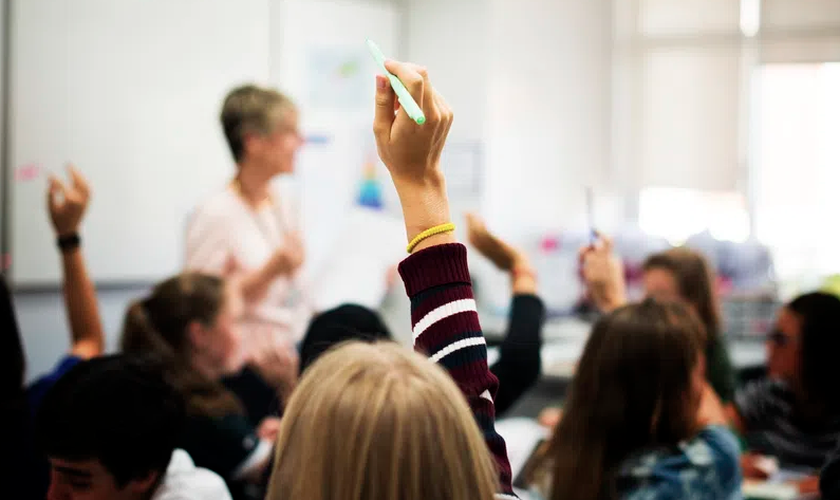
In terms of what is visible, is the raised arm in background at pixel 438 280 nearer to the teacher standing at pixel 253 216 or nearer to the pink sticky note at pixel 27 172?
the teacher standing at pixel 253 216

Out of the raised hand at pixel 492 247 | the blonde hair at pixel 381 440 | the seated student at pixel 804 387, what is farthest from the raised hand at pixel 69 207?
the seated student at pixel 804 387

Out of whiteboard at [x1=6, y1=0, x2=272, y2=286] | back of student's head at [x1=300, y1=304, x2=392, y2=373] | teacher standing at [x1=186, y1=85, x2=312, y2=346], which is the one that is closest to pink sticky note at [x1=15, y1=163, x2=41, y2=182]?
whiteboard at [x1=6, y1=0, x2=272, y2=286]

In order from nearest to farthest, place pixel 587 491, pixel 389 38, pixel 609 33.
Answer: pixel 587 491
pixel 389 38
pixel 609 33

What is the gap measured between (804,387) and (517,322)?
149 cm

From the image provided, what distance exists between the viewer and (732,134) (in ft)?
20.3

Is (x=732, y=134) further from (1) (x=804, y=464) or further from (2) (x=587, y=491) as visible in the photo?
(2) (x=587, y=491)

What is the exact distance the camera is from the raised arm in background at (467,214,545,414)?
6.02ft

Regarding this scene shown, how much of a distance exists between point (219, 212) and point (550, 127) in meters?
3.38

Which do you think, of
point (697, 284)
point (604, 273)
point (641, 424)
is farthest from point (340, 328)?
point (697, 284)

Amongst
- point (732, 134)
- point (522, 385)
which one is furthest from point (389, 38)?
point (522, 385)

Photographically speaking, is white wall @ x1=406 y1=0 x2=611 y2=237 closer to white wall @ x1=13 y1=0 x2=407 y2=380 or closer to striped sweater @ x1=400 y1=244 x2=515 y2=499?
white wall @ x1=13 y1=0 x2=407 y2=380

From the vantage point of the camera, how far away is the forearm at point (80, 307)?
225 centimetres

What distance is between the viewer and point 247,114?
10.0 ft

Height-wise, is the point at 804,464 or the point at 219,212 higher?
the point at 219,212
